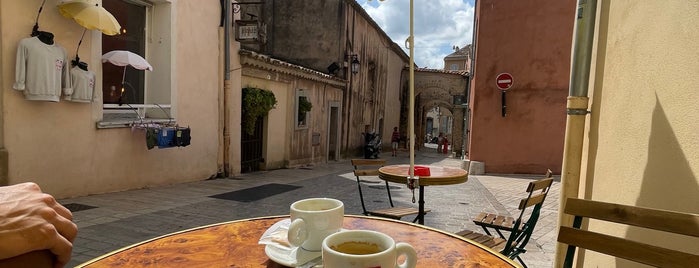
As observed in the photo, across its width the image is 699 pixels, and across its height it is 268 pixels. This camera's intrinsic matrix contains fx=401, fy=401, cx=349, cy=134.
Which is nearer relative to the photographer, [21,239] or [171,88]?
[21,239]

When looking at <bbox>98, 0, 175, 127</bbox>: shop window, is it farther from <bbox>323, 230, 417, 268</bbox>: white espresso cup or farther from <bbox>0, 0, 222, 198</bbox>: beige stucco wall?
<bbox>323, 230, 417, 268</bbox>: white espresso cup

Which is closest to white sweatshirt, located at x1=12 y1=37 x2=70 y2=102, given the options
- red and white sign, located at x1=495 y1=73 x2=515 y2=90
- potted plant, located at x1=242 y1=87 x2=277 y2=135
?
potted plant, located at x1=242 y1=87 x2=277 y2=135

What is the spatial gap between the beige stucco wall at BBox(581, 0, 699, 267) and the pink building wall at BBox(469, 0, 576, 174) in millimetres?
8255

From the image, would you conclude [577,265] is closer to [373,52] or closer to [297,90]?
[297,90]

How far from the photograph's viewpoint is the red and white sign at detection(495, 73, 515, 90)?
10.7 m

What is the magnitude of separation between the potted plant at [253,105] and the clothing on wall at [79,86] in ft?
13.6

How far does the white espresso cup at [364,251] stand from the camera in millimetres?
826

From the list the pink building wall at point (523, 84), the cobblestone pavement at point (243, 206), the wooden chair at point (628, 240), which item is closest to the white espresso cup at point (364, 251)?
the wooden chair at point (628, 240)

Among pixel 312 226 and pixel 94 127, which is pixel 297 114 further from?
pixel 312 226

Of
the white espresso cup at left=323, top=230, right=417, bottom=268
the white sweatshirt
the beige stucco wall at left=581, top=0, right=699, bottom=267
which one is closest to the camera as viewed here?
the white espresso cup at left=323, top=230, right=417, bottom=268

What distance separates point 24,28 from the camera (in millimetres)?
5281

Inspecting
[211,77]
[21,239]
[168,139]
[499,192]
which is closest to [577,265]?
[21,239]

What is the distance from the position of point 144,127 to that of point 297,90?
6064 millimetres

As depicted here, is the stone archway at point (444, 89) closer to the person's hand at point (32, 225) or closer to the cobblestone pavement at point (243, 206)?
the cobblestone pavement at point (243, 206)
